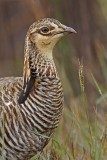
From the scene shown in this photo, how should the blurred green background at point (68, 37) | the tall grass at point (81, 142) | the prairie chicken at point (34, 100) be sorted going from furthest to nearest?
the blurred green background at point (68, 37)
the prairie chicken at point (34, 100)
the tall grass at point (81, 142)

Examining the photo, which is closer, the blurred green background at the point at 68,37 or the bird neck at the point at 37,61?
the bird neck at the point at 37,61

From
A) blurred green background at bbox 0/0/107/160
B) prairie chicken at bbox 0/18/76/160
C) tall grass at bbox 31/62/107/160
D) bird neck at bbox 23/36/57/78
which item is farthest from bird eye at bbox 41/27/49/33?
blurred green background at bbox 0/0/107/160

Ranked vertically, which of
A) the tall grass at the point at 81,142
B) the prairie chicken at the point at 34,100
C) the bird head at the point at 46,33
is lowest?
Result: the tall grass at the point at 81,142

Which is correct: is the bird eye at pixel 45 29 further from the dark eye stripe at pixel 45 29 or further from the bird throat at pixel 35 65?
the bird throat at pixel 35 65

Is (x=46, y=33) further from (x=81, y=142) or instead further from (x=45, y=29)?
(x=81, y=142)

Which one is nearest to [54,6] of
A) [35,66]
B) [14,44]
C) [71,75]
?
[71,75]

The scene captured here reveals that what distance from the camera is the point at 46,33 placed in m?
6.65

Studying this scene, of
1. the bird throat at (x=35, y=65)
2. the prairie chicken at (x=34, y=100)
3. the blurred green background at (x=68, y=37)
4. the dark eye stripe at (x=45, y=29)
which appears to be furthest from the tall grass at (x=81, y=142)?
the blurred green background at (x=68, y=37)

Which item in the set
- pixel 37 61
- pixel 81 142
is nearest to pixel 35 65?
pixel 37 61

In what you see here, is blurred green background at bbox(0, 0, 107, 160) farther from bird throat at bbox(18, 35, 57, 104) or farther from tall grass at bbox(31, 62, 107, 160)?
bird throat at bbox(18, 35, 57, 104)

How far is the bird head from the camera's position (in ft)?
21.7

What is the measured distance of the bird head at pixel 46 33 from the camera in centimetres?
662

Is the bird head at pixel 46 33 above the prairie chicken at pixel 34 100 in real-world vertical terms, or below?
above

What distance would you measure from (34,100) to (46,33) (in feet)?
1.66
